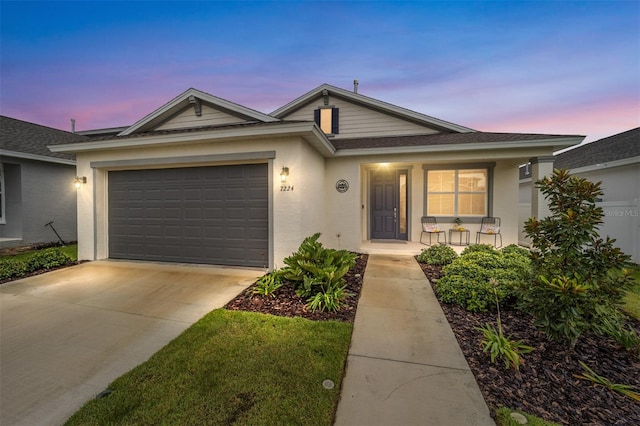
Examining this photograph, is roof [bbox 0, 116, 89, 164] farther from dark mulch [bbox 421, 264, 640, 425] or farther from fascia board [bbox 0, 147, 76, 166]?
dark mulch [bbox 421, 264, 640, 425]

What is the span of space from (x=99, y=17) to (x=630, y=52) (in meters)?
15.3

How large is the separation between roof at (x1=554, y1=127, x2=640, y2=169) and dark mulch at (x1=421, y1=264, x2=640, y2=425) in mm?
9105

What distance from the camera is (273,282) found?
4.61m

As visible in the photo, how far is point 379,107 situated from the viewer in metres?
9.45

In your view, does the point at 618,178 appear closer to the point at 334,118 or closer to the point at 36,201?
the point at 334,118

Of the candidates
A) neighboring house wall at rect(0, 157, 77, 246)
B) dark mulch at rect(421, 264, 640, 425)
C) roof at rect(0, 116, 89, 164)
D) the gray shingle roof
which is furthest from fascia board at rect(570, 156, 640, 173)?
neighboring house wall at rect(0, 157, 77, 246)

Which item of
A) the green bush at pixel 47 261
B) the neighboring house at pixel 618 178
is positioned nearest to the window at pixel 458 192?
the neighboring house at pixel 618 178

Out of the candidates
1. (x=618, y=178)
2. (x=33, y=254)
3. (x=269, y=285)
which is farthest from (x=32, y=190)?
(x=618, y=178)

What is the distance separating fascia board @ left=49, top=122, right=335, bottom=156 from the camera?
5238 mm

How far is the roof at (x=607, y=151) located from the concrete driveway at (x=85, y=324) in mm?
12309

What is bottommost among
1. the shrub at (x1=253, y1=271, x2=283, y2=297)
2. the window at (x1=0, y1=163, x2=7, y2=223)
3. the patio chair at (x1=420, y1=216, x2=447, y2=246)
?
the shrub at (x1=253, y1=271, x2=283, y2=297)

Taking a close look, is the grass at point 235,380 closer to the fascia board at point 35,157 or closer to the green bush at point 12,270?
the green bush at point 12,270

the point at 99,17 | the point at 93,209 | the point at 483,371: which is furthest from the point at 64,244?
the point at 483,371

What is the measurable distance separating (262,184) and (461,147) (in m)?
5.38
